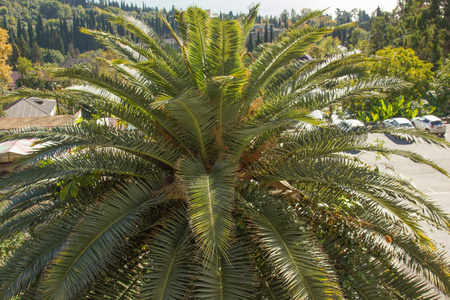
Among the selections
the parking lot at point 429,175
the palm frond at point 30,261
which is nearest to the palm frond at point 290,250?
the palm frond at point 30,261

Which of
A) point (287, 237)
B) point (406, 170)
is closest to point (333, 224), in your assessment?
point (287, 237)

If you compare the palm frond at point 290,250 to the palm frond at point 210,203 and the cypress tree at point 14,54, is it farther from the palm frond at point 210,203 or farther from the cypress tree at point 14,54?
the cypress tree at point 14,54

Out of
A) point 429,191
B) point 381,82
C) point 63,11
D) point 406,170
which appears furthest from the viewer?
point 63,11

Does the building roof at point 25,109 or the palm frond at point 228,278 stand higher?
the palm frond at point 228,278

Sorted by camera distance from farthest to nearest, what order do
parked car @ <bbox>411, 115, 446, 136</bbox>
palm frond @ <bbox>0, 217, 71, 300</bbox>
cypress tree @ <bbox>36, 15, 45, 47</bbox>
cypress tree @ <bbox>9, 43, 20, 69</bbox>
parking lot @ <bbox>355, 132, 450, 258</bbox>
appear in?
cypress tree @ <bbox>36, 15, 45, 47</bbox> → cypress tree @ <bbox>9, 43, 20, 69</bbox> → parked car @ <bbox>411, 115, 446, 136</bbox> → parking lot @ <bbox>355, 132, 450, 258</bbox> → palm frond @ <bbox>0, 217, 71, 300</bbox>

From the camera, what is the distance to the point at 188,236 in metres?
3.37

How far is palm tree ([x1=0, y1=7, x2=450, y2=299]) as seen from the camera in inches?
122

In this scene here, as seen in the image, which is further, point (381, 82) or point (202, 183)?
point (381, 82)

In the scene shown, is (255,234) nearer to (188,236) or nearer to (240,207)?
(240,207)

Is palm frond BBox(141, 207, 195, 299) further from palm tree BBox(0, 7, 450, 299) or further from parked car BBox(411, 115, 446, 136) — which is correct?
parked car BBox(411, 115, 446, 136)

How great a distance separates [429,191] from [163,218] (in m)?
12.1

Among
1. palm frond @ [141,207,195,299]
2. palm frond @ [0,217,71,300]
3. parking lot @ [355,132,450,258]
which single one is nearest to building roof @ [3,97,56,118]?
parking lot @ [355,132,450,258]

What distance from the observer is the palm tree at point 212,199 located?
3.09 meters

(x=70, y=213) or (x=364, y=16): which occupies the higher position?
(x=364, y=16)
